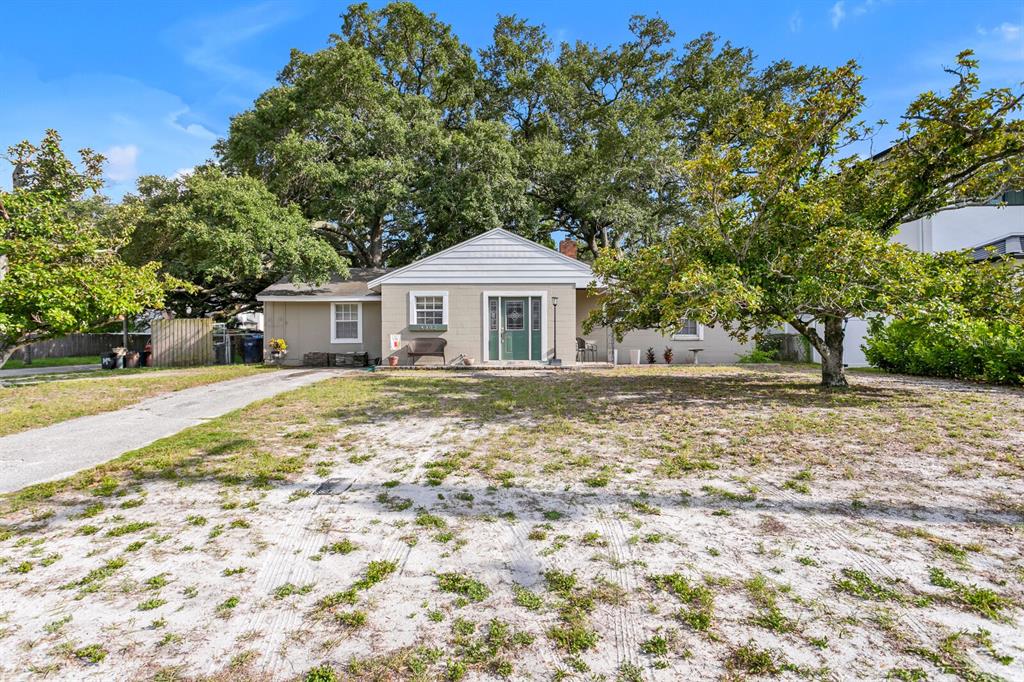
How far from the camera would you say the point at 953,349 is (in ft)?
33.4

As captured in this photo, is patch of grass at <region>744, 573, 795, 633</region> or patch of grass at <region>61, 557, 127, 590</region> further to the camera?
patch of grass at <region>61, 557, 127, 590</region>

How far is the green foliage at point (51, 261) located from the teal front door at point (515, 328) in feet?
28.1

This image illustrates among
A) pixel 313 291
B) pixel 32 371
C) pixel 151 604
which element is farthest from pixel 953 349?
pixel 32 371

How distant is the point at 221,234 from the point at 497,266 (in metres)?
8.03

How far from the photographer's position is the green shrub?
7.69 m

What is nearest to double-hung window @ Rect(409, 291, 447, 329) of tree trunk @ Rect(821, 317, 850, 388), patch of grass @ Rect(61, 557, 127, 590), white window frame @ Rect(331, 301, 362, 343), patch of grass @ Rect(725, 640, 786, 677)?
white window frame @ Rect(331, 301, 362, 343)

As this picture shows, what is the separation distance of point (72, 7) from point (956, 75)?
602 inches

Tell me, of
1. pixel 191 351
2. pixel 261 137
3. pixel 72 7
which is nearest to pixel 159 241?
pixel 191 351

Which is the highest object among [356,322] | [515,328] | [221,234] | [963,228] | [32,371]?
[963,228]

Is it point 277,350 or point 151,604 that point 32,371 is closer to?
point 277,350

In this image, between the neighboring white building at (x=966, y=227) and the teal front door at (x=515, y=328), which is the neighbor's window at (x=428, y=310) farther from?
the neighboring white building at (x=966, y=227)

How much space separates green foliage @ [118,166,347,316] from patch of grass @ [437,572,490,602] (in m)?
13.3

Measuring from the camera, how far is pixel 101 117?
10070 millimetres

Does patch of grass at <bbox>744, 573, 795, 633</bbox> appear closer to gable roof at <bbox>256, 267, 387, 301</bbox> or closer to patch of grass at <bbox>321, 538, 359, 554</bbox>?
patch of grass at <bbox>321, 538, 359, 554</bbox>
